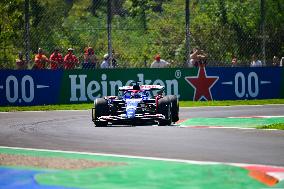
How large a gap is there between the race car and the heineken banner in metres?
8.53

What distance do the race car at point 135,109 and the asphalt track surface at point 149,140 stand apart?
0.25 metres

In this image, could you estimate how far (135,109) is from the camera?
59.2 ft

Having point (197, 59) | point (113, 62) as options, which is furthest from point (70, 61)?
point (197, 59)

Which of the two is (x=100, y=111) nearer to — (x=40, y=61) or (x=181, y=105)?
(x=181, y=105)

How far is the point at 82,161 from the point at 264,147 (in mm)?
3086

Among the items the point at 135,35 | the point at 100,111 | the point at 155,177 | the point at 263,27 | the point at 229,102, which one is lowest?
the point at 229,102

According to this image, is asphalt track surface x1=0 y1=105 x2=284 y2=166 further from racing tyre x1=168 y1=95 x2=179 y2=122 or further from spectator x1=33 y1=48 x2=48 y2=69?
spectator x1=33 y1=48 x2=48 y2=69

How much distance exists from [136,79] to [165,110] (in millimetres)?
10164

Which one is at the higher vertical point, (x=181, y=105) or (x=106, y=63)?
(x=106, y=63)

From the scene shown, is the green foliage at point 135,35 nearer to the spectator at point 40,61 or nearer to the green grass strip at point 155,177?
the spectator at point 40,61

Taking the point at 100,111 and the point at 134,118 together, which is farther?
the point at 100,111

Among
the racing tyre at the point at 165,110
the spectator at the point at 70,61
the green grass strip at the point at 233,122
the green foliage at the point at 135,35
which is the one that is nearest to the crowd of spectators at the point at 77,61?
the spectator at the point at 70,61

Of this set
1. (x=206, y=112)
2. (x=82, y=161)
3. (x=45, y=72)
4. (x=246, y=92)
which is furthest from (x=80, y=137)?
(x=246, y=92)

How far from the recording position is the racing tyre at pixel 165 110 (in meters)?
18.0
